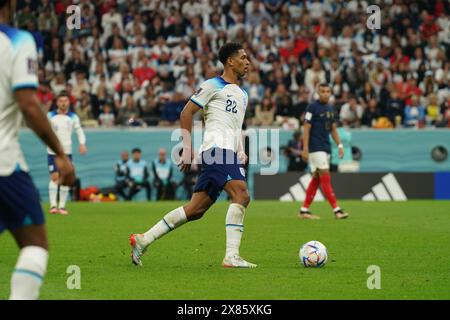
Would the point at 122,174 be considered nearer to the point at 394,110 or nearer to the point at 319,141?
the point at 394,110

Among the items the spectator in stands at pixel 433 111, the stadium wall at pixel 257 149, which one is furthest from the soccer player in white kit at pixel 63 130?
the spectator in stands at pixel 433 111

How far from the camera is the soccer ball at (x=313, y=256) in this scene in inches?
410

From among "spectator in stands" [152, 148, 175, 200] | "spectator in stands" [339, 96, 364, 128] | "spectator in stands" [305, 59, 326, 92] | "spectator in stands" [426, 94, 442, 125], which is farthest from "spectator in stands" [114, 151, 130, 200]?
"spectator in stands" [426, 94, 442, 125]

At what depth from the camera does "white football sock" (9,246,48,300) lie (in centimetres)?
605

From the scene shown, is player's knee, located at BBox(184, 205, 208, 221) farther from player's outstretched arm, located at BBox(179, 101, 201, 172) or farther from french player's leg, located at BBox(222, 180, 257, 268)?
player's outstretched arm, located at BBox(179, 101, 201, 172)

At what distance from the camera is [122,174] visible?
26.3 m

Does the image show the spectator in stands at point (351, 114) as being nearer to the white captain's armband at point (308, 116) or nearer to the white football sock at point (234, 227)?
the white captain's armband at point (308, 116)

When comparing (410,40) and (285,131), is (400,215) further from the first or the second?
(410,40)

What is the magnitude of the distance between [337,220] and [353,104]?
987cm

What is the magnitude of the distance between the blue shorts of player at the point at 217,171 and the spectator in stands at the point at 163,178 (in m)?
15.9

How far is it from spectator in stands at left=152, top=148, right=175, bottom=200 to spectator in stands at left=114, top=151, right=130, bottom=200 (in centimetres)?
77

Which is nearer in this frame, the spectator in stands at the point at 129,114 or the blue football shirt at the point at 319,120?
the blue football shirt at the point at 319,120
